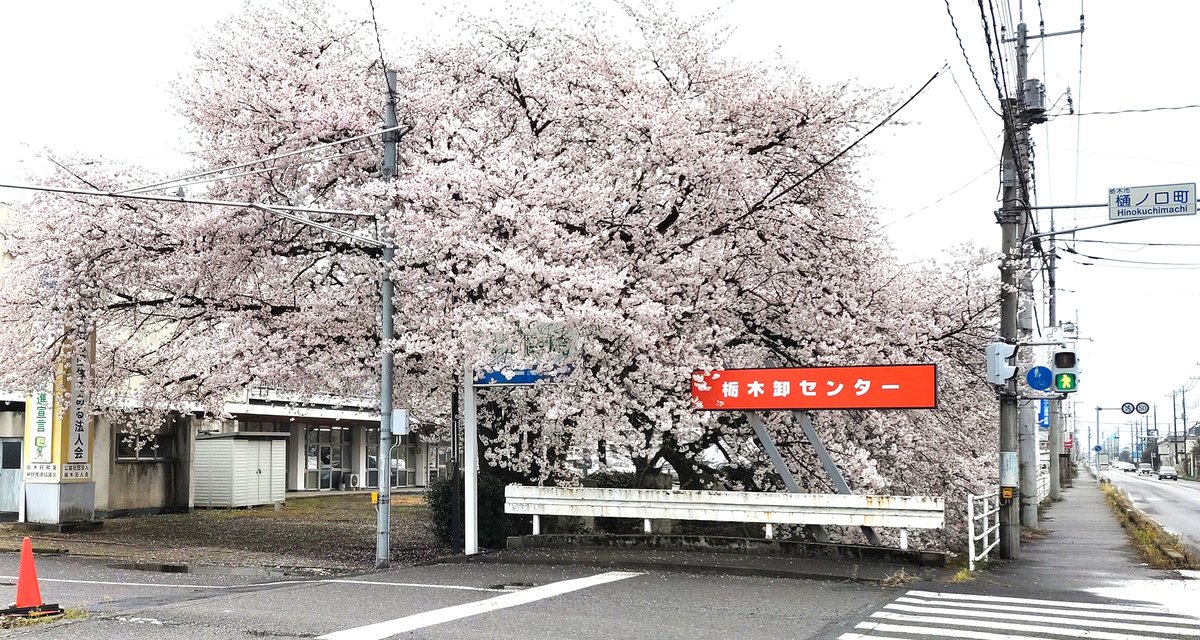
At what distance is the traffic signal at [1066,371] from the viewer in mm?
16141

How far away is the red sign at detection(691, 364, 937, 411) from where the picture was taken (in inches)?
601

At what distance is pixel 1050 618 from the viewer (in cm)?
1141

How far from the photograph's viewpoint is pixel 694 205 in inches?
695

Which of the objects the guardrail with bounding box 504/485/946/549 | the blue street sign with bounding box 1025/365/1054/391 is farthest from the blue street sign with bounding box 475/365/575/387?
the blue street sign with bounding box 1025/365/1054/391

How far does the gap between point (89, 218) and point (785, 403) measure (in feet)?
40.1

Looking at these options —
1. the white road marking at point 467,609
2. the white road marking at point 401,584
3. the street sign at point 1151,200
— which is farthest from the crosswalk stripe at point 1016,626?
the street sign at point 1151,200

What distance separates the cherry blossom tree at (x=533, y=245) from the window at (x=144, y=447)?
8.31m

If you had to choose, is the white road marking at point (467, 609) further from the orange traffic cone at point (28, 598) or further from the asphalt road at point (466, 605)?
the orange traffic cone at point (28, 598)

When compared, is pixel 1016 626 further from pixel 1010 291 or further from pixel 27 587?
pixel 27 587

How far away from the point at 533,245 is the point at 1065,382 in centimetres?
826

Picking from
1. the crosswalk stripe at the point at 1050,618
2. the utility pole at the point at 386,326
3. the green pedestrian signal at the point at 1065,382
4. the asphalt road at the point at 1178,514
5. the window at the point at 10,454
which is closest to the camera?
the crosswalk stripe at the point at 1050,618

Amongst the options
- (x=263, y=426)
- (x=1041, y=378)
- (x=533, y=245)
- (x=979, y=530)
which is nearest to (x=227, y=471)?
(x=263, y=426)

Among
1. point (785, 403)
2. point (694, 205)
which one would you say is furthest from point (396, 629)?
point (694, 205)

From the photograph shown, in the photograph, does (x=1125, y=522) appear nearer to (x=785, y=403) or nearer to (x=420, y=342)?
(x=785, y=403)
